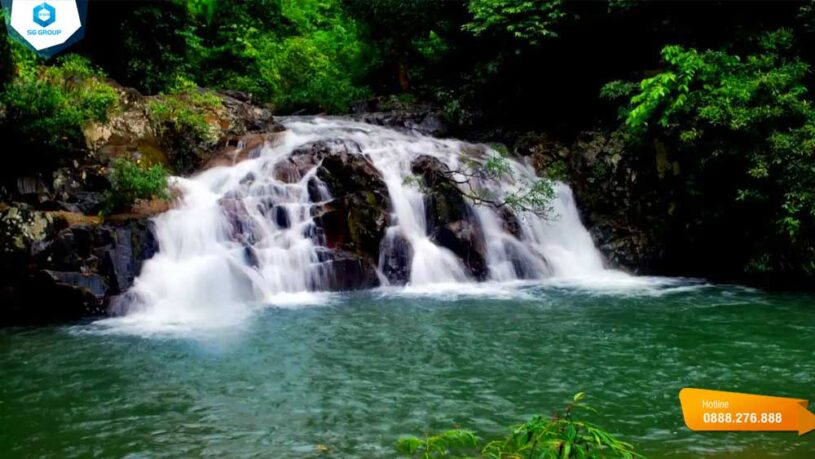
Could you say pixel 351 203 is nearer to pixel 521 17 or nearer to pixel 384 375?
pixel 384 375

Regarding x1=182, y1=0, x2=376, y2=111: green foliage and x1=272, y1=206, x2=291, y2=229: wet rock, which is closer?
x1=272, y1=206, x2=291, y2=229: wet rock

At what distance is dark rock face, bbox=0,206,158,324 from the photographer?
29.8 ft

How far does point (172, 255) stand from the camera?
10312 millimetres

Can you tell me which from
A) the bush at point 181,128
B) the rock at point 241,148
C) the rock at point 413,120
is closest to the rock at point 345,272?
the rock at point 241,148

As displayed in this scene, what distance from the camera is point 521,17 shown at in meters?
15.3

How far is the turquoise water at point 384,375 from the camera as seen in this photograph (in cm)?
504

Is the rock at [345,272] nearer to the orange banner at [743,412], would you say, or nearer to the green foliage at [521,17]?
the orange banner at [743,412]

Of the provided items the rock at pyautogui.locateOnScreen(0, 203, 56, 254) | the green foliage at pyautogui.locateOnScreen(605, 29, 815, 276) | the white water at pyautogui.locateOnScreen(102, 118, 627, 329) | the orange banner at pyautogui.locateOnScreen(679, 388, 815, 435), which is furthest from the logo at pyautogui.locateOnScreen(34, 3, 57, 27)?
the orange banner at pyautogui.locateOnScreen(679, 388, 815, 435)

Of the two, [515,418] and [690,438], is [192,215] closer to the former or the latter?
[515,418]

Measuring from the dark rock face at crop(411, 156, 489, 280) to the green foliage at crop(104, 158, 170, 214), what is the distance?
15.7 ft

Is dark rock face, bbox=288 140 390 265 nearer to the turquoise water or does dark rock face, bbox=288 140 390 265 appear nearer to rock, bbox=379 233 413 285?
rock, bbox=379 233 413 285

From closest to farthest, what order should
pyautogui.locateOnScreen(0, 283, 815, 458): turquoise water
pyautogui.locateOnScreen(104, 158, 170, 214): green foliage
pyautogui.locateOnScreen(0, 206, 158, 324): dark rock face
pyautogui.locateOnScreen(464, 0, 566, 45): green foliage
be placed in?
pyautogui.locateOnScreen(0, 283, 815, 458): turquoise water
pyautogui.locateOnScreen(0, 206, 158, 324): dark rock face
pyautogui.locateOnScreen(104, 158, 170, 214): green foliage
pyautogui.locateOnScreen(464, 0, 566, 45): green foliage

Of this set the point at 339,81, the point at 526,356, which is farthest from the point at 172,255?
the point at 339,81

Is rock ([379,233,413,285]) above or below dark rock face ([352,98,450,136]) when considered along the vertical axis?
below
